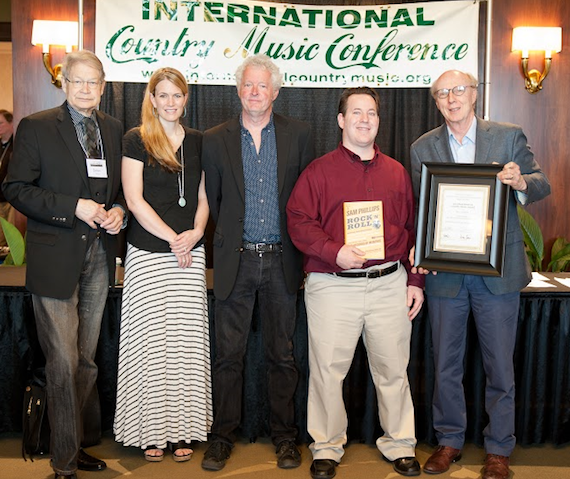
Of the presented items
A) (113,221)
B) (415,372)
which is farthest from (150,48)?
(415,372)

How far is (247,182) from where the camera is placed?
10.1ft

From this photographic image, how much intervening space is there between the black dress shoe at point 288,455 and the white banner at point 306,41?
268cm

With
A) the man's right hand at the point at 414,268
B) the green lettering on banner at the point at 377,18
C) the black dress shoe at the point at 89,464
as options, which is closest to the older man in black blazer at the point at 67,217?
the black dress shoe at the point at 89,464

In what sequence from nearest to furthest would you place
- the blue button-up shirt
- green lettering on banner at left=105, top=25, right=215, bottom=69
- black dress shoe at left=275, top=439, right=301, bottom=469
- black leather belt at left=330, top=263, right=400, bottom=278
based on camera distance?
black leather belt at left=330, top=263, right=400, bottom=278, the blue button-up shirt, black dress shoe at left=275, top=439, right=301, bottom=469, green lettering on banner at left=105, top=25, right=215, bottom=69

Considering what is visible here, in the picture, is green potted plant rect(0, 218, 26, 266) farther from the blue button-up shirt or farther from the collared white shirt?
the collared white shirt

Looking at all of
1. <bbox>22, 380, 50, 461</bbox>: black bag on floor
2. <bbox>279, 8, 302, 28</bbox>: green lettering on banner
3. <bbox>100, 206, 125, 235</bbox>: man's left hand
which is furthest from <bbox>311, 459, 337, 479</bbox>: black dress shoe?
<bbox>279, 8, 302, 28</bbox>: green lettering on banner

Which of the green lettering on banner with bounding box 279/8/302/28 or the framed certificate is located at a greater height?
the green lettering on banner with bounding box 279/8/302/28

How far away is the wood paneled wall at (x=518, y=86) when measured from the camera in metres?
5.14

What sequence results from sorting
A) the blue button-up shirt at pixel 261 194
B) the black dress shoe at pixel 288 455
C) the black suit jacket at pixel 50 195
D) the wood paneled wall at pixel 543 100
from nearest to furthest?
the black suit jacket at pixel 50 195, the blue button-up shirt at pixel 261 194, the black dress shoe at pixel 288 455, the wood paneled wall at pixel 543 100

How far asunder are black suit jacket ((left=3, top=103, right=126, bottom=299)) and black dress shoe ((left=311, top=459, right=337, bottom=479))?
1.27 metres

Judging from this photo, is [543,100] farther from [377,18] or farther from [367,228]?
[367,228]

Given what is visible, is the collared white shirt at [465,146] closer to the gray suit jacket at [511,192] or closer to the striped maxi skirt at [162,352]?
the gray suit jacket at [511,192]

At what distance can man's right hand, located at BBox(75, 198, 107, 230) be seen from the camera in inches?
109

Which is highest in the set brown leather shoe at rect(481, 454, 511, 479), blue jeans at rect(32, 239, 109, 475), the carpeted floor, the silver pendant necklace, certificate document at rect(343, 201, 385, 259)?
the silver pendant necklace
